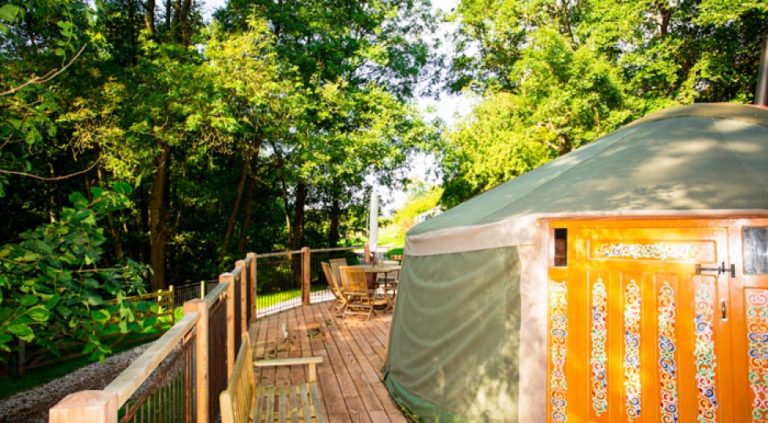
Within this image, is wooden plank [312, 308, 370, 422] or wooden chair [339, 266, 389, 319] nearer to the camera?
wooden plank [312, 308, 370, 422]

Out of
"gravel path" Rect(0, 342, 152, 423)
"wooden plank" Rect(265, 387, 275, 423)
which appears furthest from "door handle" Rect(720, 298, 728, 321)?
"gravel path" Rect(0, 342, 152, 423)

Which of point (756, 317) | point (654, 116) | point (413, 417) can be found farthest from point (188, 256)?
point (756, 317)

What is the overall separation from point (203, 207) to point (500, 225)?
14257 mm

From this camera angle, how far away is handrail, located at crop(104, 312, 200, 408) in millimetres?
1114

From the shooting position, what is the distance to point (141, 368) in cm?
129

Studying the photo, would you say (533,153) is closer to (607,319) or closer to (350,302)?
(350,302)

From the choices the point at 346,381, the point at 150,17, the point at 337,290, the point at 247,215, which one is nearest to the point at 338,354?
the point at 346,381

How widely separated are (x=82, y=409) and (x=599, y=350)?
2.93m

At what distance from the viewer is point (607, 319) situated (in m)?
2.99

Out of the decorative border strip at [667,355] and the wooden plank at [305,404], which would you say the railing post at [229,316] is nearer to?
the wooden plank at [305,404]

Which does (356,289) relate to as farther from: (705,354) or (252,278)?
(705,354)

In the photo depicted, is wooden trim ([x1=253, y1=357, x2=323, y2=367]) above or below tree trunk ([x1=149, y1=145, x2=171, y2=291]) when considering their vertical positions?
below

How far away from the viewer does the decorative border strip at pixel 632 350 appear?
289 cm

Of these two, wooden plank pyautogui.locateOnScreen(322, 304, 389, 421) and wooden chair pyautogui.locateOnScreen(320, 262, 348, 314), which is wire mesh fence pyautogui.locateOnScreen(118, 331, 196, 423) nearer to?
wooden plank pyautogui.locateOnScreen(322, 304, 389, 421)
